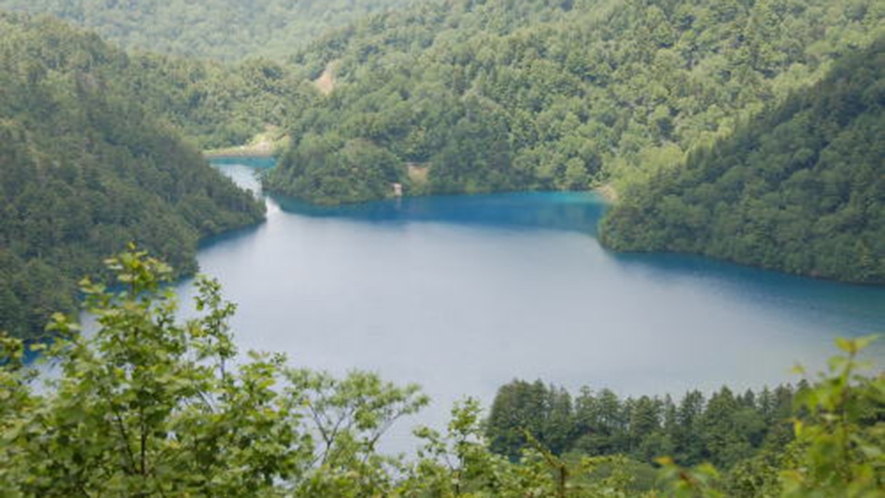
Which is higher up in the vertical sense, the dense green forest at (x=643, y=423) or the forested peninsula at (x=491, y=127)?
the forested peninsula at (x=491, y=127)

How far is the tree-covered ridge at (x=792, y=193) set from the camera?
60.5m

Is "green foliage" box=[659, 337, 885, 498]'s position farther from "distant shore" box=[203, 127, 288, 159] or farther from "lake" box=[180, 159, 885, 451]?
"distant shore" box=[203, 127, 288, 159]

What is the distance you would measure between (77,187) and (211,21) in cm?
12828

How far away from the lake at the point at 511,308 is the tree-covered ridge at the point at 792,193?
1724mm

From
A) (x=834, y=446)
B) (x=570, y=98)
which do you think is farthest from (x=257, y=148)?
(x=834, y=446)

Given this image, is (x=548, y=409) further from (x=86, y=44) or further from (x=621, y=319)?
(x=86, y=44)

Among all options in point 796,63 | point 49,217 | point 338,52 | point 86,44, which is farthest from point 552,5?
point 49,217

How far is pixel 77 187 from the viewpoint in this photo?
6147 centimetres

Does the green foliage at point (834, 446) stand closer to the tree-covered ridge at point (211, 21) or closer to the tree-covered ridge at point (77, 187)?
the tree-covered ridge at point (77, 187)

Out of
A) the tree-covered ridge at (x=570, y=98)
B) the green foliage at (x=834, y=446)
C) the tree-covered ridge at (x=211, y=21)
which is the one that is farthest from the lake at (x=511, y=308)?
the tree-covered ridge at (x=211, y=21)

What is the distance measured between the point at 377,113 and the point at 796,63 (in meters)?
36.0

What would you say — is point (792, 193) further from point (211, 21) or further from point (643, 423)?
point (211, 21)

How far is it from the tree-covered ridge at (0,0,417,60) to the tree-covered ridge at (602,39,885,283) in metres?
111

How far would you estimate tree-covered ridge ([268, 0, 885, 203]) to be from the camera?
9106cm
